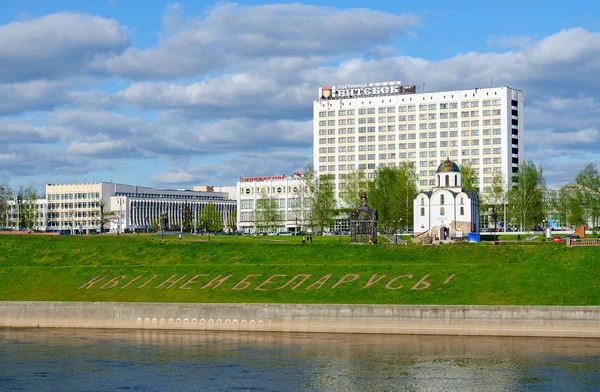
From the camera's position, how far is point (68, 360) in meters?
62.0

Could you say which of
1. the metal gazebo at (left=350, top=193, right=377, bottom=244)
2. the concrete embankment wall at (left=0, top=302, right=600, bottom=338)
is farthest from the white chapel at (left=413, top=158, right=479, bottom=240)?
the concrete embankment wall at (left=0, top=302, right=600, bottom=338)

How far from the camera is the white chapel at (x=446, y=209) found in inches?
6703

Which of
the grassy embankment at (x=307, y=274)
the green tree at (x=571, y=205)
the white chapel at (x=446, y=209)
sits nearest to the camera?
the grassy embankment at (x=307, y=274)

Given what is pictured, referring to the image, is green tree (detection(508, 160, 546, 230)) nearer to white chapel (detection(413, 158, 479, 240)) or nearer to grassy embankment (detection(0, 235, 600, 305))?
white chapel (detection(413, 158, 479, 240))

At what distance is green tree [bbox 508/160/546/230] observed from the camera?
7533 inches

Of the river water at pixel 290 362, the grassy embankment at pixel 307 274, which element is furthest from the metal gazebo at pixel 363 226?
the river water at pixel 290 362

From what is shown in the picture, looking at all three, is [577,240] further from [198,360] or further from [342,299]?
[198,360]

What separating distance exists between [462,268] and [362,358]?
26987mm

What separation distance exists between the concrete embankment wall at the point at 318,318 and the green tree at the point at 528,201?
122626mm

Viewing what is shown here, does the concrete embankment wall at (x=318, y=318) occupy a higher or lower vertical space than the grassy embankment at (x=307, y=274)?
lower

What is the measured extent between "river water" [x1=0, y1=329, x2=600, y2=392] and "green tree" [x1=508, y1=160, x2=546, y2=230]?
410 feet

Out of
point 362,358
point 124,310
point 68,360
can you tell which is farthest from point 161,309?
point 362,358

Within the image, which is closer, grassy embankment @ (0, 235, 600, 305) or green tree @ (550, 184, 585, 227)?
grassy embankment @ (0, 235, 600, 305)

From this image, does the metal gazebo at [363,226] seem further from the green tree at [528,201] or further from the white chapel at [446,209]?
the green tree at [528,201]
